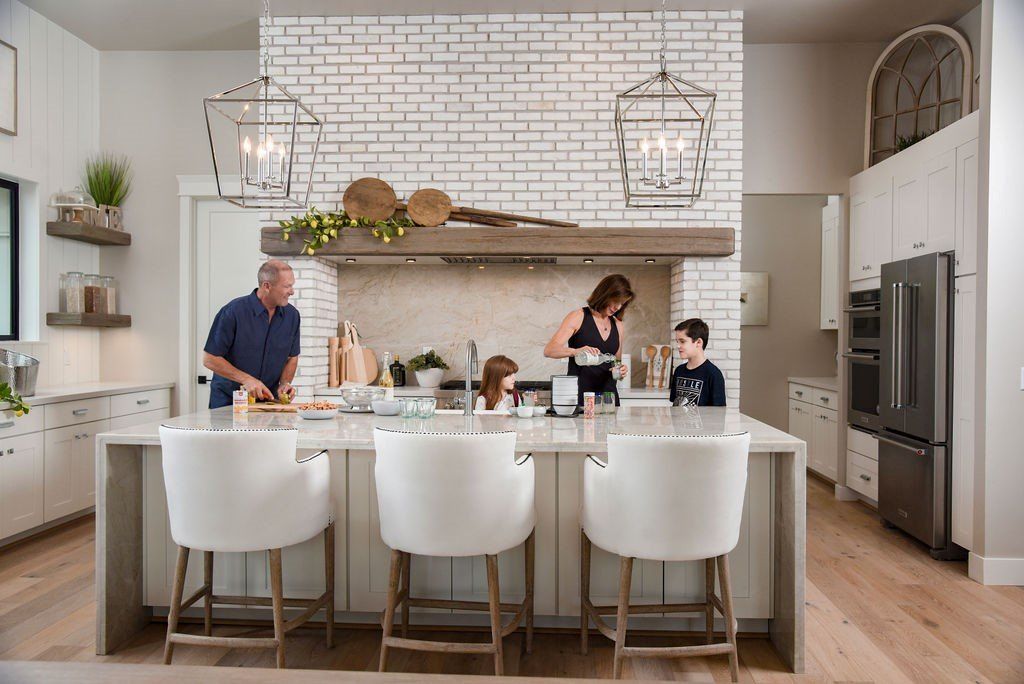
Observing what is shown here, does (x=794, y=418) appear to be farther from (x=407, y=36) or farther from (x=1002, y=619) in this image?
(x=407, y=36)

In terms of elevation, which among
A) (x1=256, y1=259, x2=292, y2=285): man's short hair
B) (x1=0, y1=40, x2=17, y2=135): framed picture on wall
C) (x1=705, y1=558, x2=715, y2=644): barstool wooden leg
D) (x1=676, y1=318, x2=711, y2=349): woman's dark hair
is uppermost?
(x1=0, y1=40, x2=17, y2=135): framed picture on wall

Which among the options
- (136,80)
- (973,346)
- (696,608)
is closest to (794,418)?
(973,346)

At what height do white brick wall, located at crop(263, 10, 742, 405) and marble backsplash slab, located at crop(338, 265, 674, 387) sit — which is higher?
white brick wall, located at crop(263, 10, 742, 405)

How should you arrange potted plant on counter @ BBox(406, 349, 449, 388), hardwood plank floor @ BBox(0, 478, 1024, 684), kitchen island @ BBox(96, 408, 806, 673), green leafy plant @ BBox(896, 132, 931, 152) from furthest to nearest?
potted plant on counter @ BBox(406, 349, 449, 388) → green leafy plant @ BBox(896, 132, 931, 152) → kitchen island @ BBox(96, 408, 806, 673) → hardwood plank floor @ BBox(0, 478, 1024, 684)

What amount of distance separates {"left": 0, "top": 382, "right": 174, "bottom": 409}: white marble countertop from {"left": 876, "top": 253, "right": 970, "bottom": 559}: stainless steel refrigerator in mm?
5015

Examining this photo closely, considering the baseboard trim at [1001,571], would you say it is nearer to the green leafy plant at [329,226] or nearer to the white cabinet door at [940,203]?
the white cabinet door at [940,203]

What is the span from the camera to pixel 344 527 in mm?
2748

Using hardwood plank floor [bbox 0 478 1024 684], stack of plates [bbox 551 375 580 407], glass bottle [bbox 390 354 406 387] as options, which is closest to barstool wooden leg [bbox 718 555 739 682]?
hardwood plank floor [bbox 0 478 1024 684]

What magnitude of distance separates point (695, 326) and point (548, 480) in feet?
4.54

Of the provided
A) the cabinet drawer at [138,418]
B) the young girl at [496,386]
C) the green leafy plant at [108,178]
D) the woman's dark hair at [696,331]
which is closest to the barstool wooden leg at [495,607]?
the young girl at [496,386]

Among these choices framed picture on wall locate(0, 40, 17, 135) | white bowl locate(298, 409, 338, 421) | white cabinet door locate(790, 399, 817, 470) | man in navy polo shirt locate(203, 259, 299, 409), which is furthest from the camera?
white cabinet door locate(790, 399, 817, 470)

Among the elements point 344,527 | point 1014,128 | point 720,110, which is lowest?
point 344,527

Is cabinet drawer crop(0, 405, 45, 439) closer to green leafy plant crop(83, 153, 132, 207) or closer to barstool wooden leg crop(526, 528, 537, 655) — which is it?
green leafy plant crop(83, 153, 132, 207)

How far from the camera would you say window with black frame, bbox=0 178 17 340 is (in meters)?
4.54
